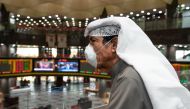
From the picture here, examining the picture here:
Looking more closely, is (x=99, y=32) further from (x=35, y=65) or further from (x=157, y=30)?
(x=35, y=65)

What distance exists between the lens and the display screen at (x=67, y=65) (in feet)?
94.1

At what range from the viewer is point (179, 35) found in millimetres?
23078

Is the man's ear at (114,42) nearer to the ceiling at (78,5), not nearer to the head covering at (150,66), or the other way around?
the head covering at (150,66)

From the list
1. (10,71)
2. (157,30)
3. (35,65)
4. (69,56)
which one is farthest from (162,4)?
(10,71)

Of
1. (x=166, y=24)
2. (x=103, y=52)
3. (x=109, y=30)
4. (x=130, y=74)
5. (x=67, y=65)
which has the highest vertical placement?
(x=166, y=24)

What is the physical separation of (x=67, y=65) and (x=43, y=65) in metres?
2.15

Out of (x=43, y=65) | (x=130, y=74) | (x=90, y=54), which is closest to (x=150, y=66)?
(x=130, y=74)

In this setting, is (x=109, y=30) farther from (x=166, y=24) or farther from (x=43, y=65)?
(x=43, y=65)

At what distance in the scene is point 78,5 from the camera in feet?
97.0

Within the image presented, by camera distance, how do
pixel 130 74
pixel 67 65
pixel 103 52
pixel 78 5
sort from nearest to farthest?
1. pixel 130 74
2. pixel 103 52
3. pixel 67 65
4. pixel 78 5

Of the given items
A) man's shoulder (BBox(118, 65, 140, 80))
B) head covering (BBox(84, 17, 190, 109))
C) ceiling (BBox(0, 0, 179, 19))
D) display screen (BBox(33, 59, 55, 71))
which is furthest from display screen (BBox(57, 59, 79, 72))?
man's shoulder (BBox(118, 65, 140, 80))

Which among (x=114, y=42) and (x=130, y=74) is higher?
(x=114, y=42)

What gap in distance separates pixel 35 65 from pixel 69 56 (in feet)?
13.8

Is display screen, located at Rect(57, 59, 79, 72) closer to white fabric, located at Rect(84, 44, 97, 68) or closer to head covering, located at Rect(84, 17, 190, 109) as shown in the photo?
white fabric, located at Rect(84, 44, 97, 68)
